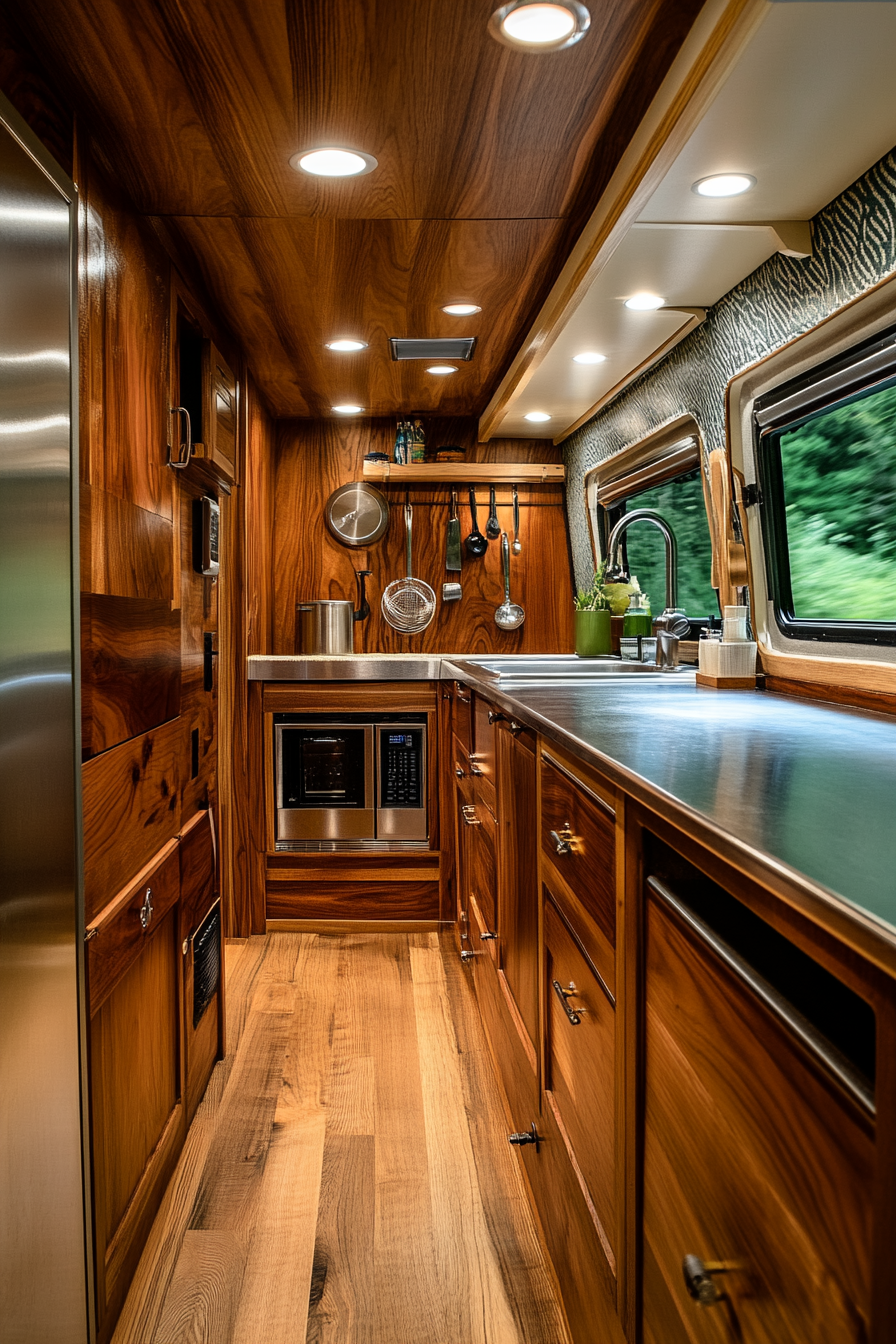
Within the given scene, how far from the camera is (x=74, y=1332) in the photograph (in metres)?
1.29

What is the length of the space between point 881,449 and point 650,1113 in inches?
57.0

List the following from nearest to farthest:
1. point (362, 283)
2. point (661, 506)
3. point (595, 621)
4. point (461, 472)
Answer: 1. point (362, 283)
2. point (661, 506)
3. point (595, 621)
4. point (461, 472)

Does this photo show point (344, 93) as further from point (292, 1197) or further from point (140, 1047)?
point (292, 1197)

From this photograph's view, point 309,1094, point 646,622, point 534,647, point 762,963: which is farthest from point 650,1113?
point 534,647

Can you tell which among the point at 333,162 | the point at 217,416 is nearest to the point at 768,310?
the point at 333,162

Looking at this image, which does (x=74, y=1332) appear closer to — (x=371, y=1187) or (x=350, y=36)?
(x=371, y=1187)

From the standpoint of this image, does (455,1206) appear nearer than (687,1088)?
No

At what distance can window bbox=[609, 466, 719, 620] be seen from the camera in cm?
317

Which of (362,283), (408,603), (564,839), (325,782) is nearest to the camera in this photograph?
(564,839)

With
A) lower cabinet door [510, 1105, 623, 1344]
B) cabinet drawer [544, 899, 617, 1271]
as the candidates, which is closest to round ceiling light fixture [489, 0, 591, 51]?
cabinet drawer [544, 899, 617, 1271]

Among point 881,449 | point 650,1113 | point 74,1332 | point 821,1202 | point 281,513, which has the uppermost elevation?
point 281,513

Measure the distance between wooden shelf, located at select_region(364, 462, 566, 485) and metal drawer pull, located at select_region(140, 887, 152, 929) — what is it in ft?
9.13

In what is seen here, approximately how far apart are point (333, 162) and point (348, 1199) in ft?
6.78

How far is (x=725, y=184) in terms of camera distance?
1.65m
